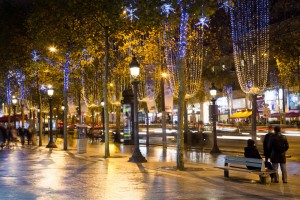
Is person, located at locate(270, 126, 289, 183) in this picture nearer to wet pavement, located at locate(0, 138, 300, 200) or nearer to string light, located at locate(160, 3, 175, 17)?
wet pavement, located at locate(0, 138, 300, 200)

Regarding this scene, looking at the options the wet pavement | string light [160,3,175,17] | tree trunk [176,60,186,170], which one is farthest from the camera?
tree trunk [176,60,186,170]

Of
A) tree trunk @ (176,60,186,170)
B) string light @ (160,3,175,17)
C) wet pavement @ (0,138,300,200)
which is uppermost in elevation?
string light @ (160,3,175,17)

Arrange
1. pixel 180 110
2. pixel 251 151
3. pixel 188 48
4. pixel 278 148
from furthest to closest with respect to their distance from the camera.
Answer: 1. pixel 188 48
2. pixel 180 110
3. pixel 251 151
4. pixel 278 148

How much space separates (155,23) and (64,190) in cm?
752

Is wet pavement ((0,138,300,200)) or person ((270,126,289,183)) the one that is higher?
person ((270,126,289,183))

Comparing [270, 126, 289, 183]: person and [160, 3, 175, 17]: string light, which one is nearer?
[270, 126, 289, 183]: person

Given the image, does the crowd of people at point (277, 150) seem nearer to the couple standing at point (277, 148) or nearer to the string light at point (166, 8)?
the couple standing at point (277, 148)

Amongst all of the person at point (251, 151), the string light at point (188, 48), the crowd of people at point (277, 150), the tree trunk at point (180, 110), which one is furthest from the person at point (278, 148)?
the string light at point (188, 48)

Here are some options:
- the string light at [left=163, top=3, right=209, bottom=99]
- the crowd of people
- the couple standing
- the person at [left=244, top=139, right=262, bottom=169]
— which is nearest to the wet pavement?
the crowd of people

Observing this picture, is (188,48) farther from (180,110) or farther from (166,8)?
(166,8)

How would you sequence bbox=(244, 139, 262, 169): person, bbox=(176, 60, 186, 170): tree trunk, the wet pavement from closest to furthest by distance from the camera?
the wet pavement
bbox=(244, 139, 262, 169): person
bbox=(176, 60, 186, 170): tree trunk

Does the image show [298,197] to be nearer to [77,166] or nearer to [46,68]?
[77,166]

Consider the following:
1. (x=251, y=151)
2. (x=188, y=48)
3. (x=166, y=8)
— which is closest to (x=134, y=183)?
(x=251, y=151)

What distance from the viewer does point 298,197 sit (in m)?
11.6
